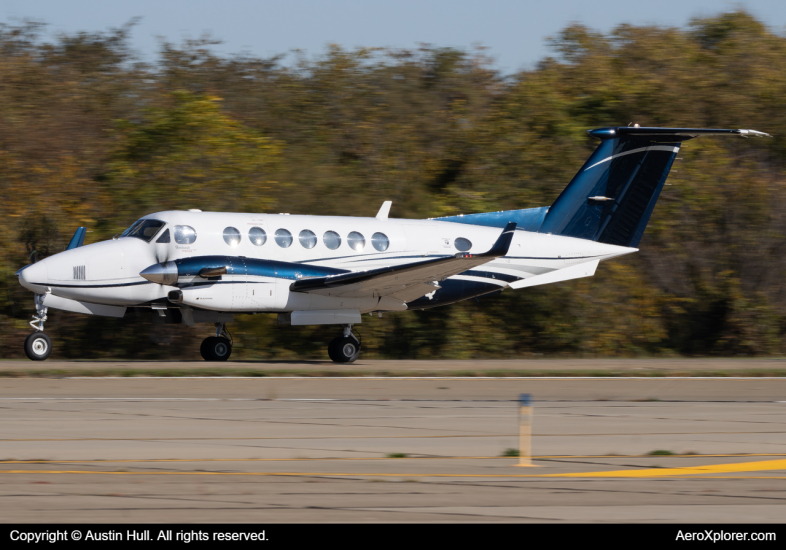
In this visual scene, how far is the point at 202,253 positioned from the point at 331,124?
1191 centimetres

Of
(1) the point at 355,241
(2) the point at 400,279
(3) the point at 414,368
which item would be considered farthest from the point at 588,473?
(1) the point at 355,241

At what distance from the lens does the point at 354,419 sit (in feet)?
33.3

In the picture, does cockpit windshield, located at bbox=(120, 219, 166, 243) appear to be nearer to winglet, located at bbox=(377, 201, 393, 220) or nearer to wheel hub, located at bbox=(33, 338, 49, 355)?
wheel hub, located at bbox=(33, 338, 49, 355)

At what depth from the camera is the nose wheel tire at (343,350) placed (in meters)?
18.2

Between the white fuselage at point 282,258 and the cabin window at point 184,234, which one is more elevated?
the cabin window at point 184,234

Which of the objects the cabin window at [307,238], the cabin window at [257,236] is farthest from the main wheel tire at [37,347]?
the cabin window at [307,238]

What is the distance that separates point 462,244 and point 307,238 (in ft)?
11.5

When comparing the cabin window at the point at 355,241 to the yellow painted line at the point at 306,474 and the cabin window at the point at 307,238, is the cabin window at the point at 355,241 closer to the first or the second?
the cabin window at the point at 307,238

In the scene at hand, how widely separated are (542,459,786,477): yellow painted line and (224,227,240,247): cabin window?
1141 centimetres

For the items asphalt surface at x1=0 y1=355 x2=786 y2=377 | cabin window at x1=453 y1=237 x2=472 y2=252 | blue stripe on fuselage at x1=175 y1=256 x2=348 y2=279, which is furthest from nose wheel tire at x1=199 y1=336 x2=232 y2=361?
cabin window at x1=453 y1=237 x2=472 y2=252

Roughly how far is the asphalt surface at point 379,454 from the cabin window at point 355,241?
5584mm

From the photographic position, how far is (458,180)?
24375 mm

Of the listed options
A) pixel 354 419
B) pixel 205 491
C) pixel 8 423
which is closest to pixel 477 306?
pixel 354 419

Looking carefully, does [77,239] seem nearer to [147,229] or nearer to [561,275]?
[147,229]
